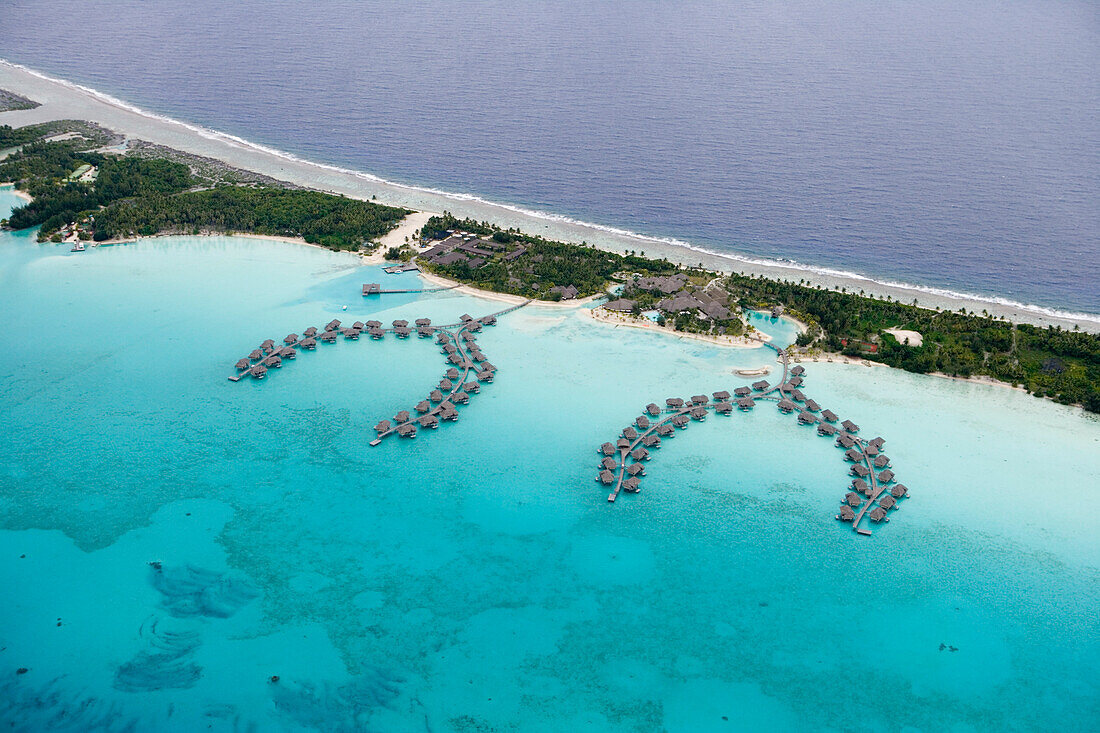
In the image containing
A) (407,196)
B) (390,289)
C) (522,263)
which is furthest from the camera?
(407,196)

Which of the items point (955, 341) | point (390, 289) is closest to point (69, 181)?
point (390, 289)

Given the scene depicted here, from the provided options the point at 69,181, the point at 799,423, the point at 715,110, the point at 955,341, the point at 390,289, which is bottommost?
the point at 799,423

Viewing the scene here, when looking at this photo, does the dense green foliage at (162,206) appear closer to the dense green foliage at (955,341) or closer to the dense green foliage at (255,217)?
the dense green foliage at (255,217)

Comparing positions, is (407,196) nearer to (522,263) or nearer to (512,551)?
(522,263)

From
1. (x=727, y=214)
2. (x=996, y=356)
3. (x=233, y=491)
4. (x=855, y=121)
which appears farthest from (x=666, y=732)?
(x=855, y=121)

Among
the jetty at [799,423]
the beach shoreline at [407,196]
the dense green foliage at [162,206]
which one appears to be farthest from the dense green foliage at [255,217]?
the jetty at [799,423]

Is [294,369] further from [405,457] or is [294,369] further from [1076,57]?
[1076,57]

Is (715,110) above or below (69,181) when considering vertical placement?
above

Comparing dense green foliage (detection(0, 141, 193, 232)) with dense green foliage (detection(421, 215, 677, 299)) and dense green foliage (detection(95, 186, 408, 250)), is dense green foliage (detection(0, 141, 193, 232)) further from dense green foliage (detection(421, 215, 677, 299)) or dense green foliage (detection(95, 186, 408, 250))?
dense green foliage (detection(421, 215, 677, 299))
